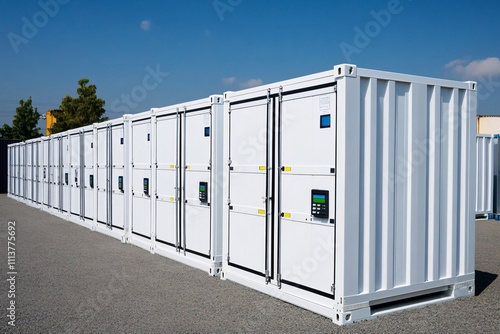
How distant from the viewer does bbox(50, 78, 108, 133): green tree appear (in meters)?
31.7

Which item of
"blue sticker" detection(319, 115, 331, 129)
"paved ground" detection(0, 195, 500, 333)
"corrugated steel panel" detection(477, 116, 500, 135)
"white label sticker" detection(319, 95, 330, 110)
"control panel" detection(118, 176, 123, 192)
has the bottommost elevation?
"paved ground" detection(0, 195, 500, 333)

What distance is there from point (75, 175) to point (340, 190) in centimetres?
1119

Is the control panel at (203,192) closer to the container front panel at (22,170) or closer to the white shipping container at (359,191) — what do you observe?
the white shipping container at (359,191)

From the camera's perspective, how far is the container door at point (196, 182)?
798 centimetres

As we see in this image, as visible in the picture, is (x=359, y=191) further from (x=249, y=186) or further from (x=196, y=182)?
(x=196, y=182)

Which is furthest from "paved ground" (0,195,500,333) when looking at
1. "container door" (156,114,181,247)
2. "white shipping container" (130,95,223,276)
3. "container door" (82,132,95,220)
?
"container door" (82,132,95,220)

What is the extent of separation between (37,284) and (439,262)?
5.20m

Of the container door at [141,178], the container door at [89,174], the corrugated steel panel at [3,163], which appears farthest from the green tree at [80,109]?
the container door at [141,178]

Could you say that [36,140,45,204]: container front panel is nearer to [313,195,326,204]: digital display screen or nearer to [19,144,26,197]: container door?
[19,144,26,197]: container door

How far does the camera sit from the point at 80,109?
31766 mm

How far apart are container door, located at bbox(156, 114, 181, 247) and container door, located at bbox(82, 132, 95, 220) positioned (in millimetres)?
4386

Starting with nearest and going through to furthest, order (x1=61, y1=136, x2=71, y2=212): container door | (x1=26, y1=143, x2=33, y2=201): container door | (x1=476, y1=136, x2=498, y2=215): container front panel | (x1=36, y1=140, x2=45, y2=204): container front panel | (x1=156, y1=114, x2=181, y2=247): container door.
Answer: (x1=156, y1=114, x2=181, y2=247): container door → (x1=476, y1=136, x2=498, y2=215): container front panel → (x1=61, y1=136, x2=71, y2=212): container door → (x1=36, y1=140, x2=45, y2=204): container front panel → (x1=26, y1=143, x2=33, y2=201): container door

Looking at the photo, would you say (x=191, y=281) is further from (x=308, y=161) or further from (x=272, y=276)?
(x=308, y=161)

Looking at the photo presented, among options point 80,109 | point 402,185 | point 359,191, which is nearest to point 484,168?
point 402,185
